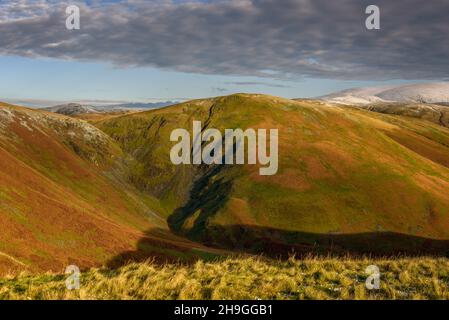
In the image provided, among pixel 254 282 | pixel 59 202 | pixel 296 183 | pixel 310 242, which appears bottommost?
pixel 310 242

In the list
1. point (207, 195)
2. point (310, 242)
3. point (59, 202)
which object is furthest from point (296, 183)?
point (59, 202)

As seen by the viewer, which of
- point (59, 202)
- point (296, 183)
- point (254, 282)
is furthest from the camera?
point (296, 183)

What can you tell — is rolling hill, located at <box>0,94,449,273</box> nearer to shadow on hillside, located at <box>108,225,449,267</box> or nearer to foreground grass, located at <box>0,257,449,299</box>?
shadow on hillside, located at <box>108,225,449,267</box>

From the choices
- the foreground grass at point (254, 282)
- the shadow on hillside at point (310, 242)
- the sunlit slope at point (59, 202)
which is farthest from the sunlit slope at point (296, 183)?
the foreground grass at point (254, 282)

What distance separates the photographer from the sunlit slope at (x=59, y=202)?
46.6 m

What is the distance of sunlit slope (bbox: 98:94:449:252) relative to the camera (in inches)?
3735

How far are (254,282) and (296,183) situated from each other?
318ft

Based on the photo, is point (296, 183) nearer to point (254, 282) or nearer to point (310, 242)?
point (310, 242)

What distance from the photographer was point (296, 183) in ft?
362

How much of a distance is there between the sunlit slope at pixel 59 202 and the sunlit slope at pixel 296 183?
13477 mm

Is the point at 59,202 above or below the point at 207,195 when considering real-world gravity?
above

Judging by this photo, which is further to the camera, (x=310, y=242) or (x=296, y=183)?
(x=296, y=183)

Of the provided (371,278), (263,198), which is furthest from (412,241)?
(371,278)

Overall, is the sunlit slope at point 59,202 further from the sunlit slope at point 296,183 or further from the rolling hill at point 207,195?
the sunlit slope at point 296,183
